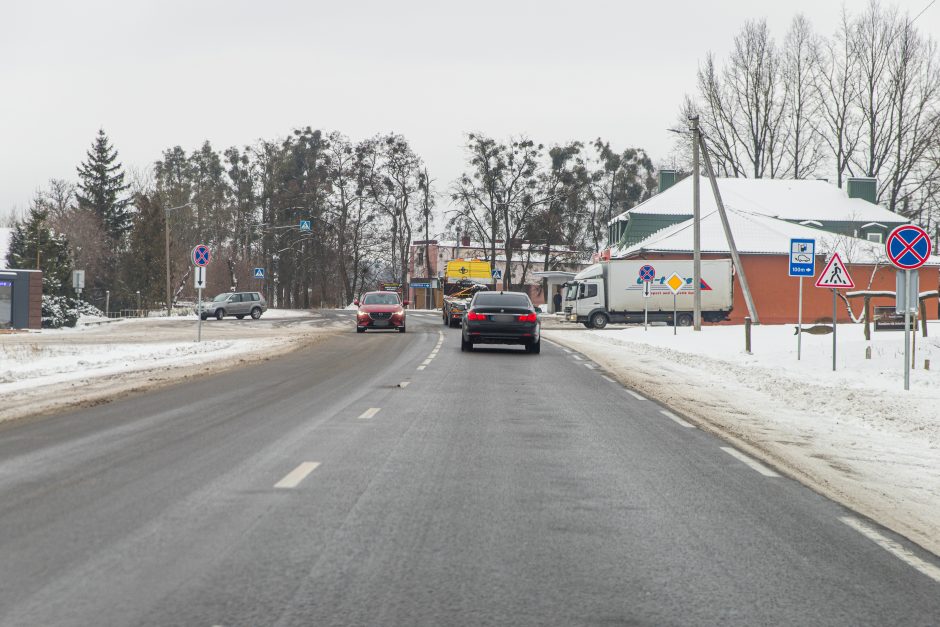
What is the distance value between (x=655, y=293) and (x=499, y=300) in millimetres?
21151

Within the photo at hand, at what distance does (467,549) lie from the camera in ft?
17.0

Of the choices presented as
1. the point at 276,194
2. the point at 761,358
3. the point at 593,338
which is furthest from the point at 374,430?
the point at 276,194

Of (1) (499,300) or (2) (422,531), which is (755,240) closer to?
(1) (499,300)

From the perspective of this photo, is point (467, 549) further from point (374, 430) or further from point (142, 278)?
point (142, 278)

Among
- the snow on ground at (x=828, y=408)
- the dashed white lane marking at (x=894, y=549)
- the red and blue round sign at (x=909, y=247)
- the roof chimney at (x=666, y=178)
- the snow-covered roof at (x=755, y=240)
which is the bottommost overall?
the snow on ground at (x=828, y=408)

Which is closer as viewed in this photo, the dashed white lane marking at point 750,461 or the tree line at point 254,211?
the dashed white lane marking at point 750,461

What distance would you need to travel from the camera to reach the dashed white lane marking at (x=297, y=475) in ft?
23.1

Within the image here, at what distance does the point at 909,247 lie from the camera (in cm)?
1548

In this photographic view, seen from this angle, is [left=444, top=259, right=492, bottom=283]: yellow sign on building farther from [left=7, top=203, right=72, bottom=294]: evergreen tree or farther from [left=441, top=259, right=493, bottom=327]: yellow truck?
[left=7, top=203, right=72, bottom=294]: evergreen tree

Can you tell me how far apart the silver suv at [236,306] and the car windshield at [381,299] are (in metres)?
19.5

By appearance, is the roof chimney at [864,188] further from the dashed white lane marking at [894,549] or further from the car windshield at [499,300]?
the dashed white lane marking at [894,549]

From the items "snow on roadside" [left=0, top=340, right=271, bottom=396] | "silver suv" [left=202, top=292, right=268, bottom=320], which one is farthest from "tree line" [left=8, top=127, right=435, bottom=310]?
"snow on roadside" [left=0, top=340, right=271, bottom=396]

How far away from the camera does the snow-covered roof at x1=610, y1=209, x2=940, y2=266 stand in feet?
167

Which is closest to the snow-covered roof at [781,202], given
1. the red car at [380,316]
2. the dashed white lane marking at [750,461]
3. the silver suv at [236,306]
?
the silver suv at [236,306]
